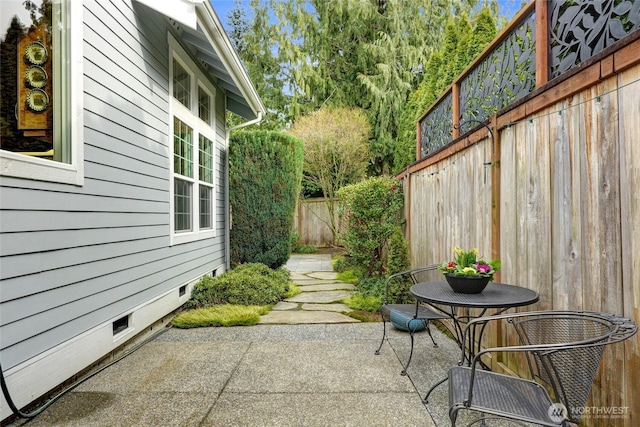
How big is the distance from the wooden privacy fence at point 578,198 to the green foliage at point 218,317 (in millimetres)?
2618

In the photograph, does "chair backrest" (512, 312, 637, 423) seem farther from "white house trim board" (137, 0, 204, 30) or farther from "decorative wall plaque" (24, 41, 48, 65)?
"white house trim board" (137, 0, 204, 30)

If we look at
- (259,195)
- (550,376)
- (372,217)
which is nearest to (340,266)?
(372,217)

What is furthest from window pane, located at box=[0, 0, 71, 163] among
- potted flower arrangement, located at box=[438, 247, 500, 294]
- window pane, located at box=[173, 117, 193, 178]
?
potted flower arrangement, located at box=[438, 247, 500, 294]

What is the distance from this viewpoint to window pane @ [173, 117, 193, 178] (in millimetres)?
4453

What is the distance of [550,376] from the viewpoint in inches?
54.1

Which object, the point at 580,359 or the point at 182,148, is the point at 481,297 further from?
the point at 182,148

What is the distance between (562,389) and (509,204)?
1.44m

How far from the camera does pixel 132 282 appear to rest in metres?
3.31

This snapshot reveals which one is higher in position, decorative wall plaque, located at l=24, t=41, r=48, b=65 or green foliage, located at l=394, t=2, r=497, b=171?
green foliage, located at l=394, t=2, r=497, b=171

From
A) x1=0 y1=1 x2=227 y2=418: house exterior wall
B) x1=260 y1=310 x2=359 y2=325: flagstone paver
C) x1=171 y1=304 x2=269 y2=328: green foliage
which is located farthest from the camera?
x1=260 y1=310 x2=359 y2=325: flagstone paver

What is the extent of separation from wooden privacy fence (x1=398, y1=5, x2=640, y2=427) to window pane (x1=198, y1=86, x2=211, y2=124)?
4.12 metres

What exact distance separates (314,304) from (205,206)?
2.28 m

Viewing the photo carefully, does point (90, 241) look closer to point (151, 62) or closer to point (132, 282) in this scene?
point (132, 282)

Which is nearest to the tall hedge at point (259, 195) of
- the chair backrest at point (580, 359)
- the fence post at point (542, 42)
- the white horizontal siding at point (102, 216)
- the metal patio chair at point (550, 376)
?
the white horizontal siding at point (102, 216)
